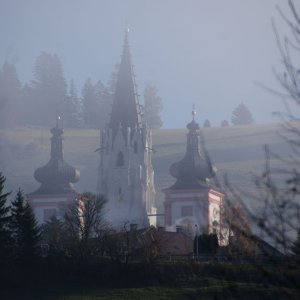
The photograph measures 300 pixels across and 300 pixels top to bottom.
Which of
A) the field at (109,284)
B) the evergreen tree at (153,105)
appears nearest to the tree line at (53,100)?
the evergreen tree at (153,105)

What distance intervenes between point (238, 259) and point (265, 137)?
10160 cm

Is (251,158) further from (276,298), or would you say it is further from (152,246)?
(276,298)

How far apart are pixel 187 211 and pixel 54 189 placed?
9.32 meters

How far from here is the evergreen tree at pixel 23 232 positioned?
45.5 metres

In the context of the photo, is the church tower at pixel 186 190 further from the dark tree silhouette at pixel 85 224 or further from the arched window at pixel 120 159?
the dark tree silhouette at pixel 85 224

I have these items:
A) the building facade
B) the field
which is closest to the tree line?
the building facade

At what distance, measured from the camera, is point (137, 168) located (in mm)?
65250

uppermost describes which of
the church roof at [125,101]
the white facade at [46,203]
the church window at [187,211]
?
the church roof at [125,101]

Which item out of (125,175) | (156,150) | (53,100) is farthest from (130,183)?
Answer: (53,100)

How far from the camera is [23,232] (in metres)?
46.7

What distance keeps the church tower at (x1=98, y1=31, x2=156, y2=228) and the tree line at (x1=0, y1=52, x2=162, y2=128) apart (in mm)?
56101

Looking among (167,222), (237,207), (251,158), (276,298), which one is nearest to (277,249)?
(237,207)

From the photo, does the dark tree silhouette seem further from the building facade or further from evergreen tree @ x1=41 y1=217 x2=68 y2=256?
the building facade

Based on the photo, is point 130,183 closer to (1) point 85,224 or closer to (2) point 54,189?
(2) point 54,189
